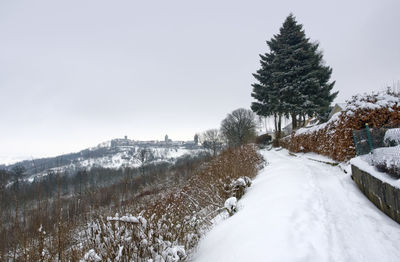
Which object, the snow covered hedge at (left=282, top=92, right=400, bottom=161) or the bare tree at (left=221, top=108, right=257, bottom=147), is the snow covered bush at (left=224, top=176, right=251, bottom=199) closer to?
the snow covered hedge at (left=282, top=92, right=400, bottom=161)

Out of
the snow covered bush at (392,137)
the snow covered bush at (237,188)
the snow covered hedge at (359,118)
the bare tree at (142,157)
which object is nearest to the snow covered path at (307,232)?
the snow covered bush at (237,188)

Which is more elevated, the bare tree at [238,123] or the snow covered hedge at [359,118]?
the bare tree at [238,123]

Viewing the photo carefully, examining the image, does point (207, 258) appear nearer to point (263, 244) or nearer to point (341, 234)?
point (263, 244)

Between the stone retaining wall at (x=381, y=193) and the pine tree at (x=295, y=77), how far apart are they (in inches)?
637

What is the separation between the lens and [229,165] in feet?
21.4

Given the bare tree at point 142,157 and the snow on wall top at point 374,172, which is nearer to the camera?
the snow on wall top at point 374,172

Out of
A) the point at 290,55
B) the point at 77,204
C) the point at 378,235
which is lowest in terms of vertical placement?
the point at 378,235

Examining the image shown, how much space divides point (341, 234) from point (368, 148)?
3322 millimetres

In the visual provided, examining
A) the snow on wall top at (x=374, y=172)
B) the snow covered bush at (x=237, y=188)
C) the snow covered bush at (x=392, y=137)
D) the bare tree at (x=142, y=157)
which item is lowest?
the bare tree at (x=142, y=157)

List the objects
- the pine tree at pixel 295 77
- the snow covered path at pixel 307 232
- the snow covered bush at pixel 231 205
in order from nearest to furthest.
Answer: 1. the snow covered path at pixel 307 232
2. the snow covered bush at pixel 231 205
3. the pine tree at pixel 295 77

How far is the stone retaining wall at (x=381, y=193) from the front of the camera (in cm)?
262

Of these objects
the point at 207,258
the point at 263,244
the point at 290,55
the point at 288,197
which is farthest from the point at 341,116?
the point at 290,55

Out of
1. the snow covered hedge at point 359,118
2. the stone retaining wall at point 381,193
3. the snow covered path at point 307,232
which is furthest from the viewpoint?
the snow covered hedge at point 359,118

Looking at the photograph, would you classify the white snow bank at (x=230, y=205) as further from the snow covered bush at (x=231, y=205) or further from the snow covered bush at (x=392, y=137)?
the snow covered bush at (x=392, y=137)
